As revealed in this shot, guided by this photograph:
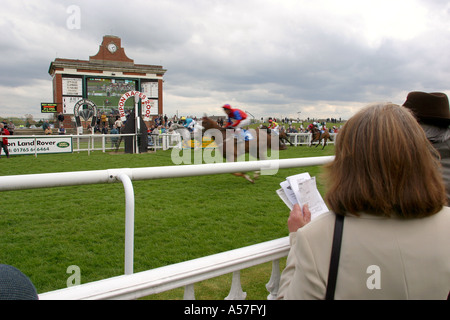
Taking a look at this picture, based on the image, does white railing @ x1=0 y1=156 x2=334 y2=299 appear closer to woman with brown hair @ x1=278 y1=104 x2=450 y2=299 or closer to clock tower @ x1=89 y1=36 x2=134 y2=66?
woman with brown hair @ x1=278 y1=104 x2=450 y2=299

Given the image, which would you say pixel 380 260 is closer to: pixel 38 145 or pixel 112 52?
pixel 38 145

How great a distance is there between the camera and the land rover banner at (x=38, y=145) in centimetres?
1142

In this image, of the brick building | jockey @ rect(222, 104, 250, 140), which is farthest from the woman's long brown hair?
the brick building

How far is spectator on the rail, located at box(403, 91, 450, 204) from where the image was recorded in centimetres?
159

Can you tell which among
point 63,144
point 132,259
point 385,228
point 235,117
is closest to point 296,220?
point 385,228

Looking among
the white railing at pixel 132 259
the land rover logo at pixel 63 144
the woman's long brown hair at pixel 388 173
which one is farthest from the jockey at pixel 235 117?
the woman's long brown hair at pixel 388 173

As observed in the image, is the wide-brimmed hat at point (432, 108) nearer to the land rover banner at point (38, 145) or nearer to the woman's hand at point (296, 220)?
the woman's hand at point (296, 220)

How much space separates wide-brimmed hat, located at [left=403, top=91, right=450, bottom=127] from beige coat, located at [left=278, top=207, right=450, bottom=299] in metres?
1.01

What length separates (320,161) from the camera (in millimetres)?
1782

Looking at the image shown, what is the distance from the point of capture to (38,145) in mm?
11898
